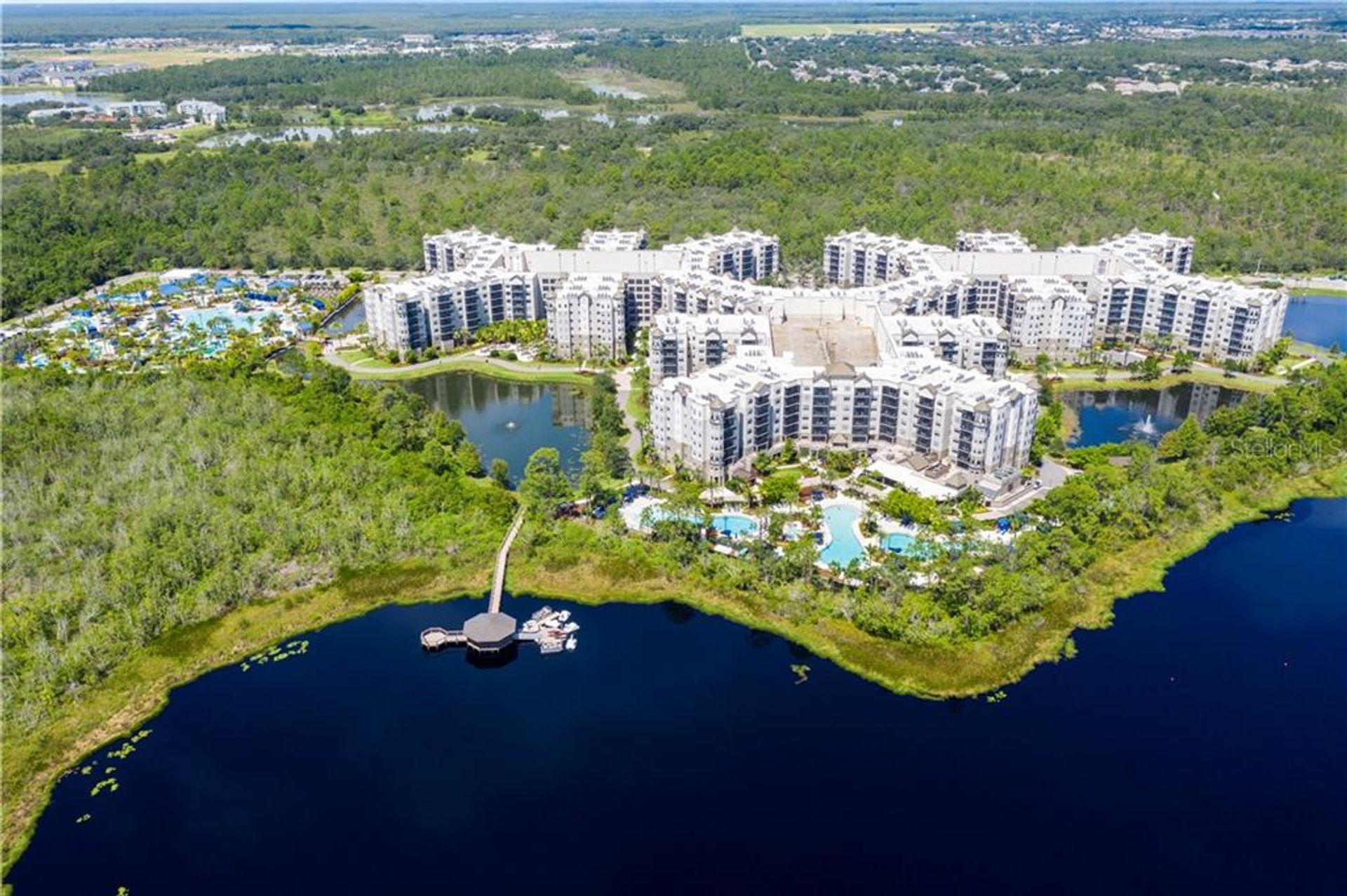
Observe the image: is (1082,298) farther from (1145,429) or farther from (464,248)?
(464,248)

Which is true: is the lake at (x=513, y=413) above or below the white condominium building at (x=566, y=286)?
below

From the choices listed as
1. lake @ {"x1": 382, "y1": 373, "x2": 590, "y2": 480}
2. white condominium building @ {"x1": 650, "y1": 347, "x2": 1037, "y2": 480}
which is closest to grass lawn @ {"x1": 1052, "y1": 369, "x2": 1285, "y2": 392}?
white condominium building @ {"x1": 650, "y1": 347, "x2": 1037, "y2": 480}

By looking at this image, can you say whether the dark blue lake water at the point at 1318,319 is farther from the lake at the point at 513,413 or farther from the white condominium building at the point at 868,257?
the lake at the point at 513,413

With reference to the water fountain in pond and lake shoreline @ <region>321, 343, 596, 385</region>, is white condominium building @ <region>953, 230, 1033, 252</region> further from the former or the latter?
lake shoreline @ <region>321, 343, 596, 385</region>

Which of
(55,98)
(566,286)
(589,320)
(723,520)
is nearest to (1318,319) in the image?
(589,320)

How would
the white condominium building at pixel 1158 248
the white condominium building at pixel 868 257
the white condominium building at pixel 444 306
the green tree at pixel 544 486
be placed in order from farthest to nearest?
the white condominium building at pixel 1158 248 < the white condominium building at pixel 868 257 < the white condominium building at pixel 444 306 < the green tree at pixel 544 486

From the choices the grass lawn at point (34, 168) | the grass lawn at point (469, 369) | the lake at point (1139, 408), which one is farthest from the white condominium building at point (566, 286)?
the grass lawn at point (34, 168)

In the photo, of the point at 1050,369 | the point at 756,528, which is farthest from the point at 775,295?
the point at 756,528

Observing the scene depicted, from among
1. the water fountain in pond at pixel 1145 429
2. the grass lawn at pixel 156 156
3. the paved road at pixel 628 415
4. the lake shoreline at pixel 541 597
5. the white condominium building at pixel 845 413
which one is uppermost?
the grass lawn at pixel 156 156
